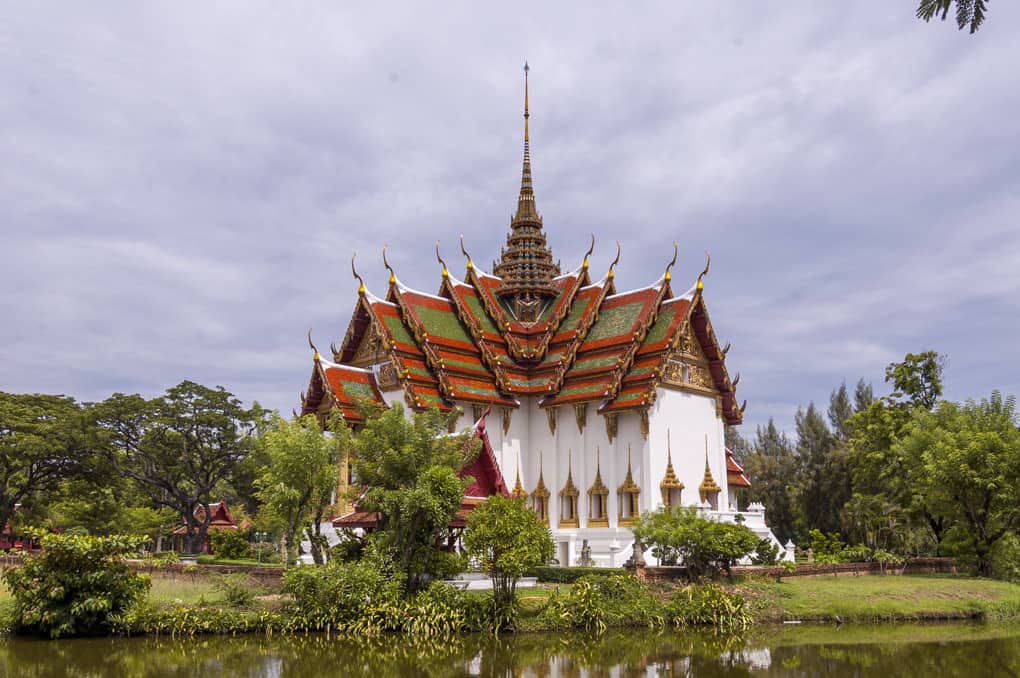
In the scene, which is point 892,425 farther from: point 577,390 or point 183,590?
point 183,590

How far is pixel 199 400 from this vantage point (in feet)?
112

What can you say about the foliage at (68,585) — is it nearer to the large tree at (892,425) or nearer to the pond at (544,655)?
the pond at (544,655)

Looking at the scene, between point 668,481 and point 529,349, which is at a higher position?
point 529,349

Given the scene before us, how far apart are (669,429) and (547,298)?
7920 mm

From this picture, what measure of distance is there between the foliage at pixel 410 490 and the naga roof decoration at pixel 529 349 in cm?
825

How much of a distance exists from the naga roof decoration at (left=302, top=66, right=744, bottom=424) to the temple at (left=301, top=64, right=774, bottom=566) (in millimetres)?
45

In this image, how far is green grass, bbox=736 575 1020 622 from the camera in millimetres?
18641

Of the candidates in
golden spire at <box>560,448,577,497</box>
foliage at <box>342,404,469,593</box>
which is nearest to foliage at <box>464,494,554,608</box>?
foliage at <box>342,404,469,593</box>

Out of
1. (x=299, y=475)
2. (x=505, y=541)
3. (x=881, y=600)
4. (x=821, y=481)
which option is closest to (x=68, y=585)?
(x=299, y=475)

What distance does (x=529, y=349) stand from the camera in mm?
30562

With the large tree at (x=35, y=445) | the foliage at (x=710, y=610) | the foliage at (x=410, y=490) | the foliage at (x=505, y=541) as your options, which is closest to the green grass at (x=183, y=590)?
the foliage at (x=410, y=490)

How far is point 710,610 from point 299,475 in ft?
29.6

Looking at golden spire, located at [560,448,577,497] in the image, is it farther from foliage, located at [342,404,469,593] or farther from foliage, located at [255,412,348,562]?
foliage, located at [342,404,469,593]

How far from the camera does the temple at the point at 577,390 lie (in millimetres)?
26922
